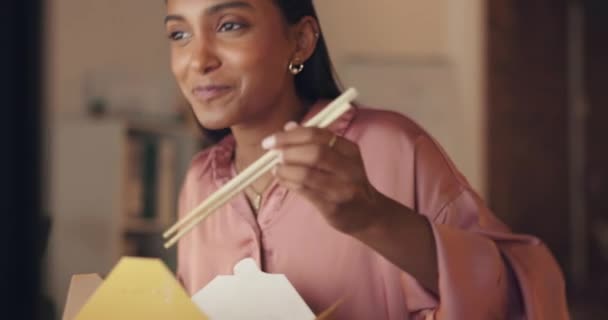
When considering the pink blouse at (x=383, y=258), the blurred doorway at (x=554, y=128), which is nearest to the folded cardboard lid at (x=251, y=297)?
the pink blouse at (x=383, y=258)

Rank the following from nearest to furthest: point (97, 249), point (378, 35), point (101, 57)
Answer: point (378, 35)
point (97, 249)
point (101, 57)

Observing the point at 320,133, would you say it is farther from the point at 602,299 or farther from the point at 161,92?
the point at 602,299

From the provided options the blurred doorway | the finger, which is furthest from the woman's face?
the blurred doorway

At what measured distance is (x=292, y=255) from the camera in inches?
19.3

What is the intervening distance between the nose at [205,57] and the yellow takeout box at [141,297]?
0.42 ft

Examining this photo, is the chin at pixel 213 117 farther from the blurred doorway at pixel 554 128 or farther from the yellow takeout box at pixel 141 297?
the blurred doorway at pixel 554 128

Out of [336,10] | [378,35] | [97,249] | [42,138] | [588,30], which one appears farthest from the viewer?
[588,30]

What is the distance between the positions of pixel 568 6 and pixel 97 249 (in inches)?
71.1

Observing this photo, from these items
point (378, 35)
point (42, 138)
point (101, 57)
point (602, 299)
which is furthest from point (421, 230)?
point (602, 299)

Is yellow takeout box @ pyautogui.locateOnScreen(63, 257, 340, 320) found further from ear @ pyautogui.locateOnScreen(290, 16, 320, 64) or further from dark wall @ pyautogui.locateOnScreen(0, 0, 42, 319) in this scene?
ear @ pyautogui.locateOnScreen(290, 16, 320, 64)

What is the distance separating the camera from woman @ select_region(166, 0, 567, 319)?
0.43m

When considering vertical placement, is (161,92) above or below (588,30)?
above

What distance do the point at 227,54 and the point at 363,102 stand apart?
0.37 metres

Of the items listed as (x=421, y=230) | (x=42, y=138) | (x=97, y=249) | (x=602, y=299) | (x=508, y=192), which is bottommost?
(x=602, y=299)
